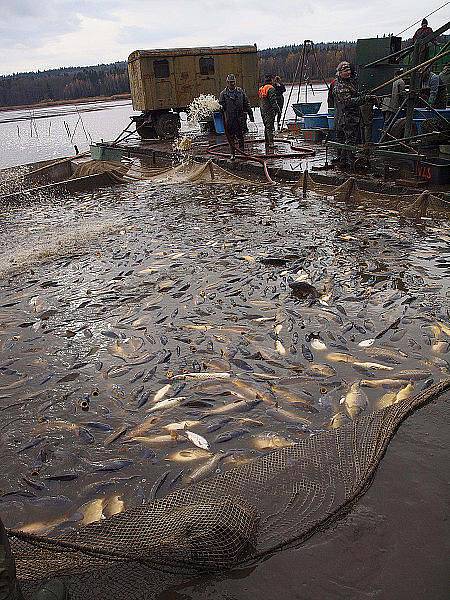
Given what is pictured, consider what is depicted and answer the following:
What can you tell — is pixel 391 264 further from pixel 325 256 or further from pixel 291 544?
pixel 291 544

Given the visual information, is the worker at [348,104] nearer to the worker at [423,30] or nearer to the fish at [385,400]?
the worker at [423,30]

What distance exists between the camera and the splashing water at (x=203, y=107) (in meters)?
22.6

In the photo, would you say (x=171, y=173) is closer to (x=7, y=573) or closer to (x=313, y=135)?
(x=313, y=135)

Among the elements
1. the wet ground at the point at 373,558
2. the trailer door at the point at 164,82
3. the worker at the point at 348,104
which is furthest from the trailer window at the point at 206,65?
the wet ground at the point at 373,558

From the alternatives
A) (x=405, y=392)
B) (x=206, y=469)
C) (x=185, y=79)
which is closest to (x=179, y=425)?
(x=206, y=469)

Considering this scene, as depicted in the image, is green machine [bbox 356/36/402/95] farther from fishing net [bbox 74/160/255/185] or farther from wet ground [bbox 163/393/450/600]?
wet ground [bbox 163/393/450/600]

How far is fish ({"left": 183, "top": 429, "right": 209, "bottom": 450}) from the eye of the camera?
13.9 ft

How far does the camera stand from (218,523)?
10.1 ft

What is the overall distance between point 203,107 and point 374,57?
348 inches

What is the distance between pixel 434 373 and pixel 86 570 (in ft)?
12.0

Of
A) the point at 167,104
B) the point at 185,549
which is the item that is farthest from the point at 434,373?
the point at 167,104

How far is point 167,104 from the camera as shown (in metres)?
24.3

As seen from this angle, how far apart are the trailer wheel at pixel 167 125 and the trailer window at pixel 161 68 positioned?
188 centimetres

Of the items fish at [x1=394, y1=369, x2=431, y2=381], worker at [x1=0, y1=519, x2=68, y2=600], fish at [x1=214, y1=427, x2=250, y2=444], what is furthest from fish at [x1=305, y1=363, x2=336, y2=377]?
worker at [x1=0, y1=519, x2=68, y2=600]
